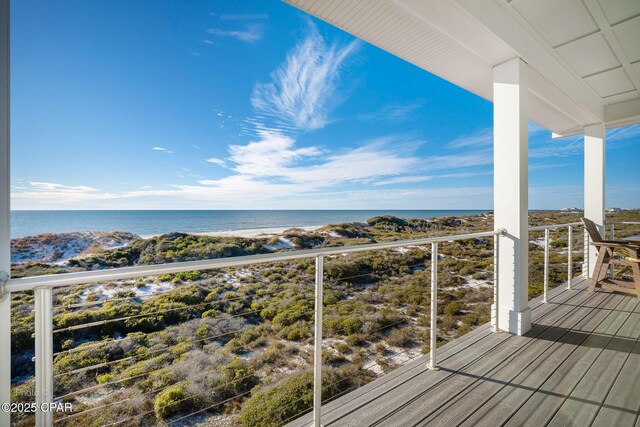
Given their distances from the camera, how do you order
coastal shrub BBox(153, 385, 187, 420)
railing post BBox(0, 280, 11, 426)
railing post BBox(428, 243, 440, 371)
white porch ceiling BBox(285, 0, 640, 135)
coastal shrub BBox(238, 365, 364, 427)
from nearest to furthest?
railing post BBox(0, 280, 11, 426), railing post BBox(428, 243, 440, 371), white porch ceiling BBox(285, 0, 640, 135), coastal shrub BBox(238, 365, 364, 427), coastal shrub BBox(153, 385, 187, 420)

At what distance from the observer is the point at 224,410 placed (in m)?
3.76

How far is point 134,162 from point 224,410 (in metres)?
26.4

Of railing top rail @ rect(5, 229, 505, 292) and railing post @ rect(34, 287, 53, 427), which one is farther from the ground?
railing top rail @ rect(5, 229, 505, 292)

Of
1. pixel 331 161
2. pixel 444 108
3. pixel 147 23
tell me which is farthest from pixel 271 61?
pixel 444 108

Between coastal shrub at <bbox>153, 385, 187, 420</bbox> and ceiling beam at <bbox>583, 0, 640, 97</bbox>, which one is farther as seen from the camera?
coastal shrub at <bbox>153, 385, 187, 420</bbox>

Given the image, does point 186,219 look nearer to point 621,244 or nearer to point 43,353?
point 43,353

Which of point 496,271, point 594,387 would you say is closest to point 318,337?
point 594,387

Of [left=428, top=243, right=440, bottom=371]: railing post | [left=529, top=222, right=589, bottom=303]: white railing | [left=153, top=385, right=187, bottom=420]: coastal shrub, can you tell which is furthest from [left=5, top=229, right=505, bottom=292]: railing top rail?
[left=153, top=385, right=187, bottom=420]: coastal shrub

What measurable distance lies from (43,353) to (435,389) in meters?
1.92

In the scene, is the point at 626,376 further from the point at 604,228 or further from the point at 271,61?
the point at 271,61

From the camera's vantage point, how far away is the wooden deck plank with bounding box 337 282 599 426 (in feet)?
4.67

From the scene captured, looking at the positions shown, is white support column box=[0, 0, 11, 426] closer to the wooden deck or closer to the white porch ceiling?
the wooden deck

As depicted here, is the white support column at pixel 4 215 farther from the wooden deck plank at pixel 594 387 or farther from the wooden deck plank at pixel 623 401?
the wooden deck plank at pixel 623 401

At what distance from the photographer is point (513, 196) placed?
250 cm
